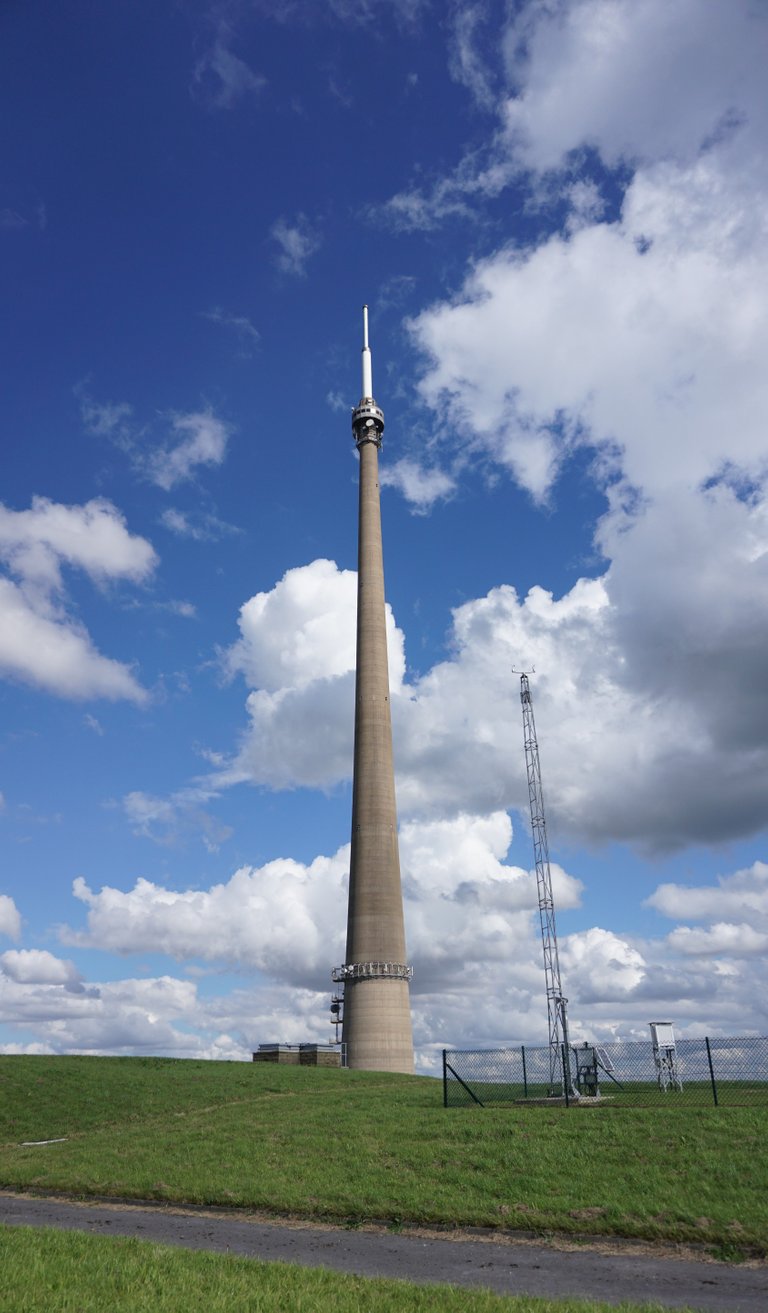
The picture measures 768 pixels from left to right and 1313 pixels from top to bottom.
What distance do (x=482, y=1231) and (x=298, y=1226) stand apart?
10.6 feet

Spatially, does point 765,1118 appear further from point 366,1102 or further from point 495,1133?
point 366,1102

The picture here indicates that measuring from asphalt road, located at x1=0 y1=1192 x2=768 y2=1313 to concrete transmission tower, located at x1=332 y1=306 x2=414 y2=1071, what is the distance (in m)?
46.5

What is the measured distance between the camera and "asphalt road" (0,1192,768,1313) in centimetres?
1112

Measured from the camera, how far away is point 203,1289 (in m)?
10.4

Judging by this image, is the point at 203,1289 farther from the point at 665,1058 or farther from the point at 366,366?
the point at 366,366

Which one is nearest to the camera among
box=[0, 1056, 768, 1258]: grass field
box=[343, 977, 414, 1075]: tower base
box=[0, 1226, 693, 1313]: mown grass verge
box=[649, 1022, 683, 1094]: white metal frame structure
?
box=[0, 1226, 693, 1313]: mown grass verge

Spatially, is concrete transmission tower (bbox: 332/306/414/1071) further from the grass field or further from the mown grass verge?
the mown grass verge

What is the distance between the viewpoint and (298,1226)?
15.7m

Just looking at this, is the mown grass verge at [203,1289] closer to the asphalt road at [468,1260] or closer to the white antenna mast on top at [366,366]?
the asphalt road at [468,1260]

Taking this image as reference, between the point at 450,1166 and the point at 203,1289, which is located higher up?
the point at 450,1166

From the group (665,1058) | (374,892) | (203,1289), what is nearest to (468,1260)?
(203,1289)

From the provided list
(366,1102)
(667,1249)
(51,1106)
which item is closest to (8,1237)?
(667,1249)

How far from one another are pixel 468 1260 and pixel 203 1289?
4339mm

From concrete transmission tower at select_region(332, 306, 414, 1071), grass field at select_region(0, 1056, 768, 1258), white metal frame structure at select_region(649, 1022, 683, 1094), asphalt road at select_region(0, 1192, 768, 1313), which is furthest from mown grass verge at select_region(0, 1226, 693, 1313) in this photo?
concrete transmission tower at select_region(332, 306, 414, 1071)
